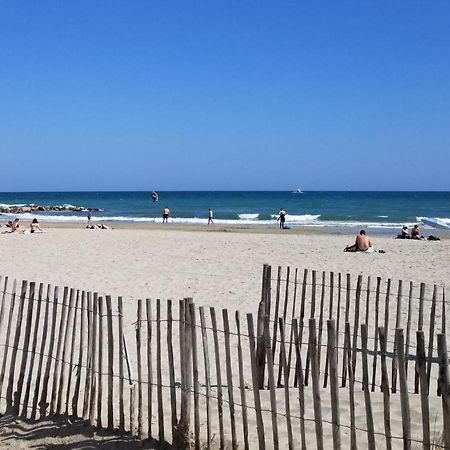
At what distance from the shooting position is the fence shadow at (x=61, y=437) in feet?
15.2

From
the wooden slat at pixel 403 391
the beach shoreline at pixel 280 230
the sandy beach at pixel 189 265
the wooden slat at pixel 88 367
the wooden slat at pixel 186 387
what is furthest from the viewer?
the beach shoreline at pixel 280 230

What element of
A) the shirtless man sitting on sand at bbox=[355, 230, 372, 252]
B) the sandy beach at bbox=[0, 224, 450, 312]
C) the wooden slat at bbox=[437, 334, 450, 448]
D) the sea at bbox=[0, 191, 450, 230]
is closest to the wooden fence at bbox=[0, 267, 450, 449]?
the wooden slat at bbox=[437, 334, 450, 448]

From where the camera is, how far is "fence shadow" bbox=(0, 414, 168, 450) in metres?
4.64

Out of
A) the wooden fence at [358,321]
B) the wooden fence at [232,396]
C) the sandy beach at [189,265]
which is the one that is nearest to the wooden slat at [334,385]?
the wooden fence at [232,396]

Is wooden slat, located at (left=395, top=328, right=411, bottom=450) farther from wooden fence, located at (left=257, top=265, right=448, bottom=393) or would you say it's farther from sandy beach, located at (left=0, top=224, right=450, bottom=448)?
sandy beach, located at (left=0, top=224, right=450, bottom=448)

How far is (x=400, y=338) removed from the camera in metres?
3.57

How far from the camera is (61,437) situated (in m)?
4.84

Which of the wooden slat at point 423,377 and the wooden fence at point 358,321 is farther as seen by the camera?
the wooden fence at point 358,321

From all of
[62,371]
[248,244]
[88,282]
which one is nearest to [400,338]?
[62,371]

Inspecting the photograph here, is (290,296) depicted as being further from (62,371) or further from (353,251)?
(353,251)

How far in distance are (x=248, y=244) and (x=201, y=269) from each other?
710cm

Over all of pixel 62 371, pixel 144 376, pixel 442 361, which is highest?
pixel 442 361

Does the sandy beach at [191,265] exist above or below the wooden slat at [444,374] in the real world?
below

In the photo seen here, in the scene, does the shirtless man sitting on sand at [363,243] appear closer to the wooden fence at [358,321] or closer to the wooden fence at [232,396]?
the wooden fence at [358,321]
